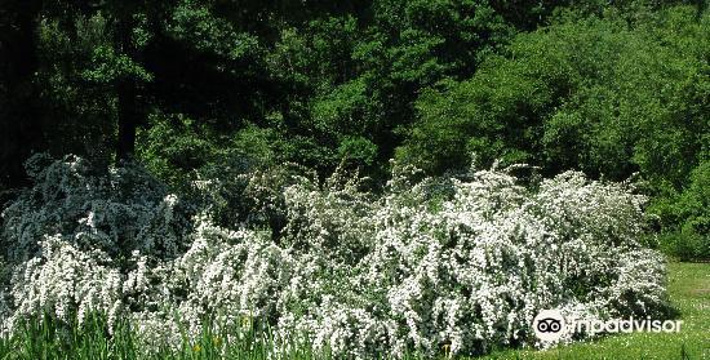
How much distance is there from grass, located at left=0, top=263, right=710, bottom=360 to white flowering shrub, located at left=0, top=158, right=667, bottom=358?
17.1 inches

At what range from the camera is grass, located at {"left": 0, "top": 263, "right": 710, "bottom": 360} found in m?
4.69

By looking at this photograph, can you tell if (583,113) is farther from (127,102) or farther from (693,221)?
(127,102)

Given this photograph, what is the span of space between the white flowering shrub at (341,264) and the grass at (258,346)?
0.43 metres

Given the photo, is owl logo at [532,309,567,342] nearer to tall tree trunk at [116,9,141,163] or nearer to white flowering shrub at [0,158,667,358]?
Answer: white flowering shrub at [0,158,667,358]

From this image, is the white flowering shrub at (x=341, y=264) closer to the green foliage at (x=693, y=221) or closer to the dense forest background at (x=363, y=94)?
the dense forest background at (x=363, y=94)

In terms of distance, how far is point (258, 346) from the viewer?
4.70m

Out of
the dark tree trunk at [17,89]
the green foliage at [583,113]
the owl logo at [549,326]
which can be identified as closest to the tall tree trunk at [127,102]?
the dark tree trunk at [17,89]

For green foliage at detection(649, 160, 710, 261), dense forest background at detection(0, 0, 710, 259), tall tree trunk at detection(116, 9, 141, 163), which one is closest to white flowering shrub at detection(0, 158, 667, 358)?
dense forest background at detection(0, 0, 710, 259)

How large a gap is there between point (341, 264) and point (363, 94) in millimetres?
19509

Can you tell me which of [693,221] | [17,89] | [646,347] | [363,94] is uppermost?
[363,94]

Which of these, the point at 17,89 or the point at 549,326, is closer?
the point at 549,326

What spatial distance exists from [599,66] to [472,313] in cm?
1421

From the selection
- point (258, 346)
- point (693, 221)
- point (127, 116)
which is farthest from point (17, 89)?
point (693, 221)

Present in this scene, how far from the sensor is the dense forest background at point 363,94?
9.27 meters
